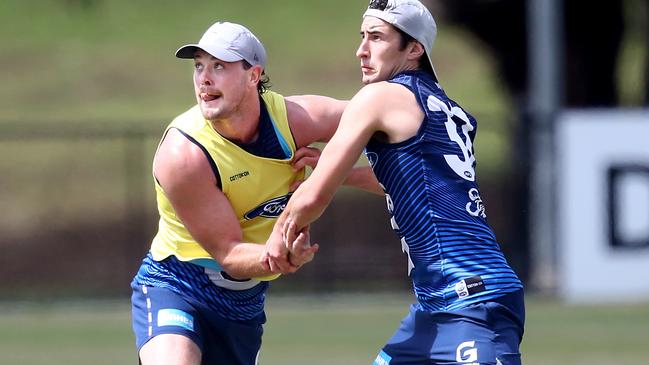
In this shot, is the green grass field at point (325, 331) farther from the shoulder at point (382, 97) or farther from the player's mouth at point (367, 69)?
the shoulder at point (382, 97)

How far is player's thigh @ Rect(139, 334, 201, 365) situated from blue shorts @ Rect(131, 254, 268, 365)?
0.04 m

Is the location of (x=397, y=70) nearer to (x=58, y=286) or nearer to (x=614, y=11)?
(x=58, y=286)

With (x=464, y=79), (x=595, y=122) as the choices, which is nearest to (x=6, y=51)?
(x=464, y=79)

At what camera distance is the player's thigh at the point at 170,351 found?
6160 millimetres

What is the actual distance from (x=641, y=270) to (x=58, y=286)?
7555 millimetres

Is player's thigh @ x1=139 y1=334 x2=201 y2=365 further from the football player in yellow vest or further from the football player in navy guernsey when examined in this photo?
the football player in navy guernsey

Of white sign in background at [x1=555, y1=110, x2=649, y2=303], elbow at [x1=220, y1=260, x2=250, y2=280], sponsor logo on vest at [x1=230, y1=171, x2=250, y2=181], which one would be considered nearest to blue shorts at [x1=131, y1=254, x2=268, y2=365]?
elbow at [x1=220, y1=260, x2=250, y2=280]

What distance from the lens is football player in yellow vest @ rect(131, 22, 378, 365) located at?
6.19m

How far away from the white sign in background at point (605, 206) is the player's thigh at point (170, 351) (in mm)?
9383

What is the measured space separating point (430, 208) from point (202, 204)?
1.18 metres

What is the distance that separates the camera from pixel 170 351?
20.3 ft

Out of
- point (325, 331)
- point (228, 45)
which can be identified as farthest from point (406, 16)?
point (325, 331)

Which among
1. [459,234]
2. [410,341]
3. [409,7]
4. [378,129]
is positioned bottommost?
[410,341]

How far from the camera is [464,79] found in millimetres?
31906
